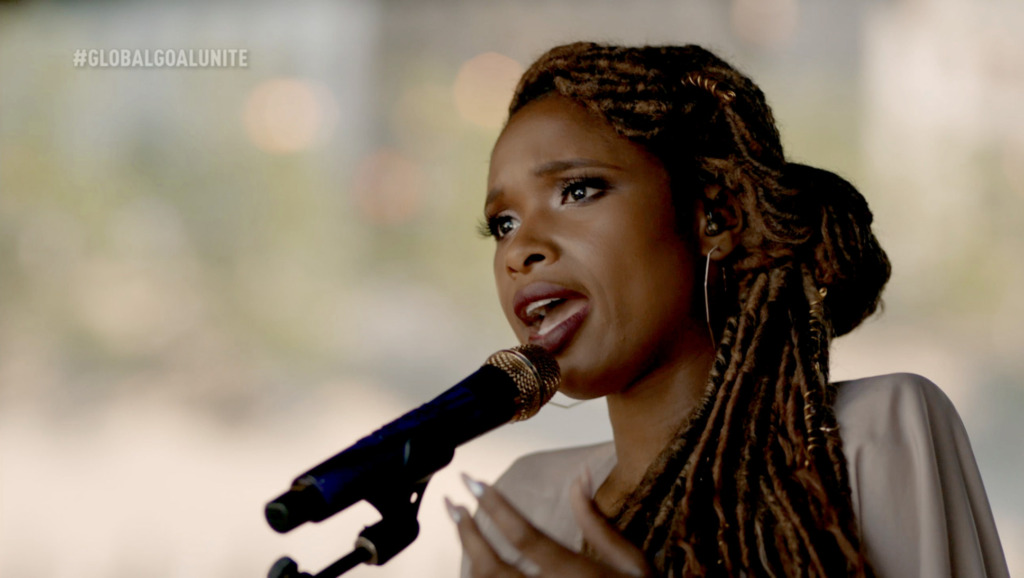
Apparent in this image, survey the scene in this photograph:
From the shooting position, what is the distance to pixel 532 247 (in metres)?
1.47

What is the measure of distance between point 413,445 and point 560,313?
1.76ft

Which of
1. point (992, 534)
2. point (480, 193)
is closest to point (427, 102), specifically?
point (480, 193)

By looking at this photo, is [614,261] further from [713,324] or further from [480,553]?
[480,553]

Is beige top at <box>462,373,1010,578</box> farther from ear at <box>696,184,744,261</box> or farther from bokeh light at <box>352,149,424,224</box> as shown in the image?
bokeh light at <box>352,149,424,224</box>

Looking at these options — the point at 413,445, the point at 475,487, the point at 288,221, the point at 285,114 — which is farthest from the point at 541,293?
the point at 285,114

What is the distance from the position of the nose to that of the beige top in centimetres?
47

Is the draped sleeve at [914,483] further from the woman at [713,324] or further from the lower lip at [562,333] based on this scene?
the lower lip at [562,333]

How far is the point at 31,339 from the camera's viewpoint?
3.02 m

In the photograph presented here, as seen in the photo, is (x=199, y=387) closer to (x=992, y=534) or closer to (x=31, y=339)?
(x=31, y=339)

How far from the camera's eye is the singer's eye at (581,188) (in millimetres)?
1500

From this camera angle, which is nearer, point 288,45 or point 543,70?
point 543,70

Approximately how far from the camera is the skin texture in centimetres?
144

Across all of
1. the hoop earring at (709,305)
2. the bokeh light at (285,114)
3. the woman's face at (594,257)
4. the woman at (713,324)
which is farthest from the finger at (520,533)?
the bokeh light at (285,114)

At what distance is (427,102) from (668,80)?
147 centimetres
